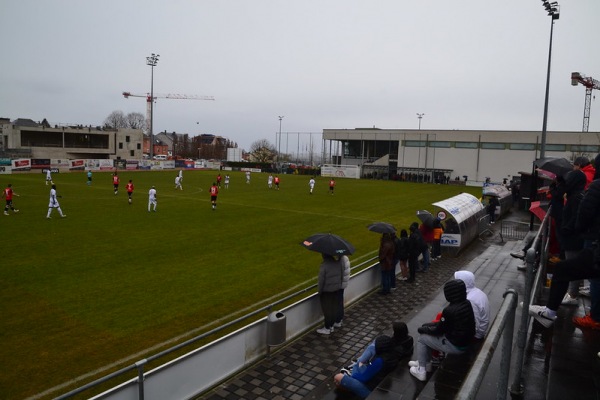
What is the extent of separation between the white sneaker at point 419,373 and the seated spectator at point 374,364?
25 cm

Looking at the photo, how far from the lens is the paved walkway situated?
200 inches

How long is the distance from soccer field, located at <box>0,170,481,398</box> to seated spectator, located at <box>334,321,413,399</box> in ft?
13.0

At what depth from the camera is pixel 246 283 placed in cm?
1205

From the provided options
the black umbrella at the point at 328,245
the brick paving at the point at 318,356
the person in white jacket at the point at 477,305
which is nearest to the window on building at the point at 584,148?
the brick paving at the point at 318,356

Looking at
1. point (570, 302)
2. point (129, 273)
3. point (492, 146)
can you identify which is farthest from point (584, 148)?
point (129, 273)

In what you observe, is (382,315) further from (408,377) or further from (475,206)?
(475,206)

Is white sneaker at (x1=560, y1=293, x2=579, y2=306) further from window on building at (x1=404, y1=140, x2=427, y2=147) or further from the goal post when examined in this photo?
window on building at (x1=404, y1=140, x2=427, y2=147)

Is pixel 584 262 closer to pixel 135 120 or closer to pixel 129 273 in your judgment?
pixel 129 273

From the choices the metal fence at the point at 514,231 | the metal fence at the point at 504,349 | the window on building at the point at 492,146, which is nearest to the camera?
the metal fence at the point at 504,349

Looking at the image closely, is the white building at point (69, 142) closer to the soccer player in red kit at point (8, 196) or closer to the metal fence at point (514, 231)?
the soccer player in red kit at point (8, 196)

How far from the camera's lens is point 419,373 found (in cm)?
642

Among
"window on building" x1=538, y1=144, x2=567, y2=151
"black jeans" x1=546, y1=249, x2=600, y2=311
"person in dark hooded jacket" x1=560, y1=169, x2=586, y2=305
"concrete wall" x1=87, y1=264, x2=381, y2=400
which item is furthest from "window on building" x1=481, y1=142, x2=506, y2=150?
"black jeans" x1=546, y1=249, x2=600, y2=311

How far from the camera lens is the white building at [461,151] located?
198ft

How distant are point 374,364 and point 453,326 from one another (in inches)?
52.2
